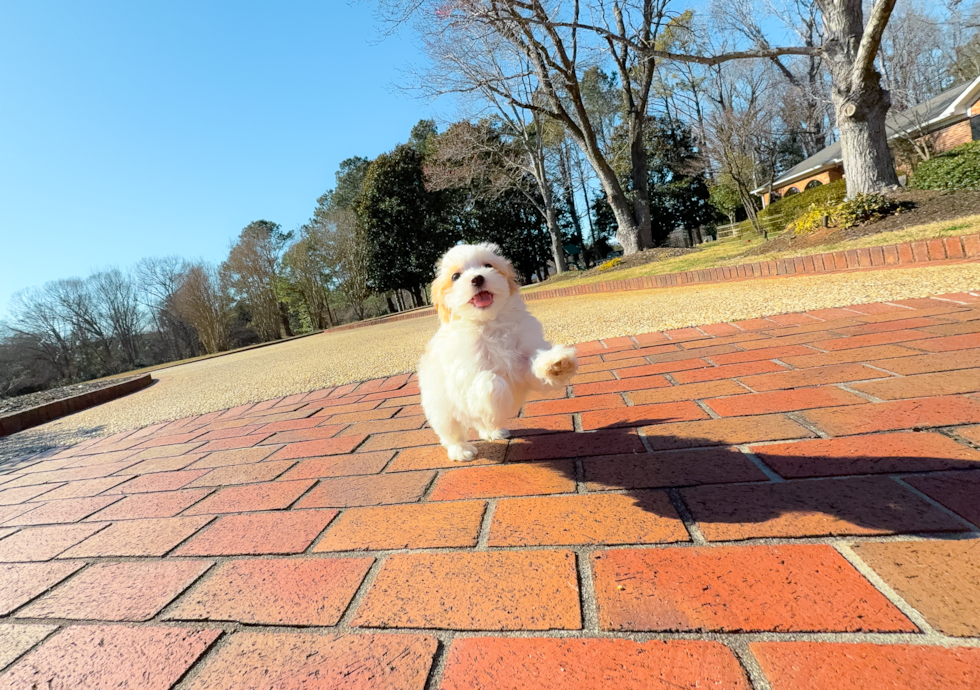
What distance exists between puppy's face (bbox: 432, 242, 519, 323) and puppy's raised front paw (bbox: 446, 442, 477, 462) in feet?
1.81

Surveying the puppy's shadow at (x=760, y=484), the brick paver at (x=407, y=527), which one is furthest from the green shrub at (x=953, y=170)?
the brick paver at (x=407, y=527)

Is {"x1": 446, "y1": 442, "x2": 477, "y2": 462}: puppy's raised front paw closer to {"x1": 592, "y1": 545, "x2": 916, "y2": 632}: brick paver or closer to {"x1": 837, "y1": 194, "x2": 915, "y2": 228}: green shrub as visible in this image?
{"x1": 592, "y1": 545, "x2": 916, "y2": 632}: brick paver

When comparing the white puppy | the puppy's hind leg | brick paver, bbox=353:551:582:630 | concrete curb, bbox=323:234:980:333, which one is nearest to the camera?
brick paver, bbox=353:551:582:630

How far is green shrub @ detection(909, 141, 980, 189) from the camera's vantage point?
1068 centimetres

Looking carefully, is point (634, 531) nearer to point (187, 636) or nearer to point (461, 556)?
point (461, 556)

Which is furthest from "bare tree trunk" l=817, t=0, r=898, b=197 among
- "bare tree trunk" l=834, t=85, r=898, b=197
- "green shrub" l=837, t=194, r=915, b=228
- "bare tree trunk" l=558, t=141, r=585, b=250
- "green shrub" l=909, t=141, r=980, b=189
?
"bare tree trunk" l=558, t=141, r=585, b=250

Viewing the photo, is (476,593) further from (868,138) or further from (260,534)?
(868,138)

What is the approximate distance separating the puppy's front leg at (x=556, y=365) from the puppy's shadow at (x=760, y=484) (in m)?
0.37

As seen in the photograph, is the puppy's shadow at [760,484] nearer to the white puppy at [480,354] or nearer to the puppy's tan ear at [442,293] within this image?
the white puppy at [480,354]

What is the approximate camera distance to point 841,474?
1330 mm

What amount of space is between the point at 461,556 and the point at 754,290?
182 inches

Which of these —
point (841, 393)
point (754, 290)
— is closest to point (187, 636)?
point (841, 393)

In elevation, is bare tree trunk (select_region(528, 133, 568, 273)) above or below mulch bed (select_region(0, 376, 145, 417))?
above

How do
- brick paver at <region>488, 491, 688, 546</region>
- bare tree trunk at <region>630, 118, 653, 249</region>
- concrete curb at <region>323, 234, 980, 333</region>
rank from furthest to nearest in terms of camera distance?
bare tree trunk at <region>630, 118, 653, 249</region> < concrete curb at <region>323, 234, 980, 333</region> < brick paver at <region>488, 491, 688, 546</region>
